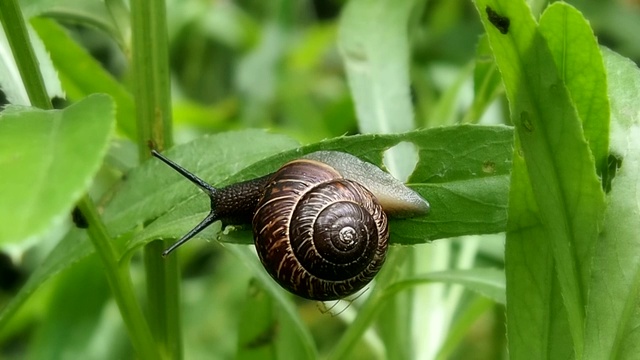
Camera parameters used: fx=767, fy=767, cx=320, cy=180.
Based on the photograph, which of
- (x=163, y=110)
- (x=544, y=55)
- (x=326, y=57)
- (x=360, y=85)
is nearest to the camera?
(x=544, y=55)

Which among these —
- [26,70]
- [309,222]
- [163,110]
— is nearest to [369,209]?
[309,222]

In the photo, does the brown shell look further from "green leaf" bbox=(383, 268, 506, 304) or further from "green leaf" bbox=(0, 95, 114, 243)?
"green leaf" bbox=(0, 95, 114, 243)

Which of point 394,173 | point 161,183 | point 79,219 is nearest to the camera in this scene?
point 79,219

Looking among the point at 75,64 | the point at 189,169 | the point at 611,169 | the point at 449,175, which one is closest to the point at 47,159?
the point at 189,169

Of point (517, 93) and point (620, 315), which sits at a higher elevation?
point (517, 93)

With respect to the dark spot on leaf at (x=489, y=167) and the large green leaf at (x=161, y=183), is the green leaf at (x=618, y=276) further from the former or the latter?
the large green leaf at (x=161, y=183)

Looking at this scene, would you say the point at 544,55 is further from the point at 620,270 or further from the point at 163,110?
the point at 163,110

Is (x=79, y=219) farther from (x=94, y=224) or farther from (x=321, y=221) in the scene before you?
(x=321, y=221)
